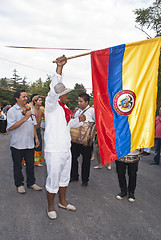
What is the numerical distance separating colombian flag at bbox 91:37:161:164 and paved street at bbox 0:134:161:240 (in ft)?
3.10

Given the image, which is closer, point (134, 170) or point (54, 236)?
point (54, 236)

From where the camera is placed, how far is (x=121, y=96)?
10.1ft

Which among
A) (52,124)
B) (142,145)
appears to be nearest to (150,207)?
(142,145)

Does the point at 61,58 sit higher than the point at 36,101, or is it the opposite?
the point at 61,58

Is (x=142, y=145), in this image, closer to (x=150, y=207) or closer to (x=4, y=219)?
(x=150, y=207)

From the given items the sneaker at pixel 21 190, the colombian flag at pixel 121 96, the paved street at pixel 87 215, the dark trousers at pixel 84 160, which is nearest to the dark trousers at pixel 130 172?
the paved street at pixel 87 215

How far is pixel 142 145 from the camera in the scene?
312cm

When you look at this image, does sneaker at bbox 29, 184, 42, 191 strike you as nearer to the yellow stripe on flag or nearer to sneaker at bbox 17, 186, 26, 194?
sneaker at bbox 17, 186, 26, 194

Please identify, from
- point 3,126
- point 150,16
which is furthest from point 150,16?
point 3,126

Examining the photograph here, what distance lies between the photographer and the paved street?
254 cm

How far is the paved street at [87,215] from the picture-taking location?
2541 millimetres

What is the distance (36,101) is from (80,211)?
312 centimetres

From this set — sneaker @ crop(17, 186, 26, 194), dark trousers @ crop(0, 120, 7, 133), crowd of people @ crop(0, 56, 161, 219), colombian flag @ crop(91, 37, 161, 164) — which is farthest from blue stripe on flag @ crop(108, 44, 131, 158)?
dark trousers @ crop(0, 120, 7, 133)

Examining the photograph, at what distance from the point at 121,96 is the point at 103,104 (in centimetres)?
31
